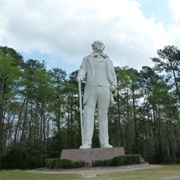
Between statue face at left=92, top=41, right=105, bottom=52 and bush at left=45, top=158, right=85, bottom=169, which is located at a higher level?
statue face at left=92, top=41, right=105, bottom=52

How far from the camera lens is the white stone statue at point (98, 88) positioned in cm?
1477

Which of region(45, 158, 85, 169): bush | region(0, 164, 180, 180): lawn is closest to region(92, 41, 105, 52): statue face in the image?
region(45, 158, 85, 169): bush

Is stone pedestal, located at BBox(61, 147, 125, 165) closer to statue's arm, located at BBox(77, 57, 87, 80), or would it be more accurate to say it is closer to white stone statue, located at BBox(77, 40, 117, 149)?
white stone statue, located at BBox(77, 40, 117, 149)

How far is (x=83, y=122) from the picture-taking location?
14.9 m

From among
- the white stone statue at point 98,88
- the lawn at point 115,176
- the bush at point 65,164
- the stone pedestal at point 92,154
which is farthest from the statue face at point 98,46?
the lawn at point 115,176

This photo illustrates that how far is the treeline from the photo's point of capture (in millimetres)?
24266

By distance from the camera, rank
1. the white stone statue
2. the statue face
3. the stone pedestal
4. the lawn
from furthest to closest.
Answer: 1. the statue face
2. the white stone statue
3. the stone pedestal
4. the lawn

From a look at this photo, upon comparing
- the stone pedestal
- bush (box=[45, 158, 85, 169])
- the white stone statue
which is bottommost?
bush (box=[45, 158, 85, 169])

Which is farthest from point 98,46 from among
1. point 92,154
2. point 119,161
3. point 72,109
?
point 72,109

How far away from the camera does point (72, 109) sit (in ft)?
97.2

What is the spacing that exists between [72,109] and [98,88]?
1505 cm

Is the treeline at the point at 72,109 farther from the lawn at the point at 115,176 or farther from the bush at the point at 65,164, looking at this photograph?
the lawn at the point at 115,176

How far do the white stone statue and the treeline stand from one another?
28.5 feet

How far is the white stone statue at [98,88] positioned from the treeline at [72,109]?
869 centimetres
